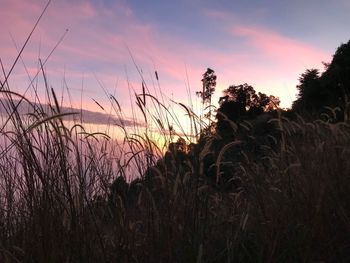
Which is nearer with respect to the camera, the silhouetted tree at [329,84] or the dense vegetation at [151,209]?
the dense vegetation at [151,209]

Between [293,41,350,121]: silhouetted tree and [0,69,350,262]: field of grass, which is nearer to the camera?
[0,69,350,262]: field of grass

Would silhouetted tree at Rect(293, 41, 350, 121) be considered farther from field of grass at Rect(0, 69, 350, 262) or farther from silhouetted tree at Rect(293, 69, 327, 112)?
field of grass at Rect(0, 69, 350, 262)

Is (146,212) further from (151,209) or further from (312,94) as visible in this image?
(312,94)

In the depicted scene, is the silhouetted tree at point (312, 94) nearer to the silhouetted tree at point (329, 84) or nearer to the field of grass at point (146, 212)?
the silhouetted tree at point (329, 84)

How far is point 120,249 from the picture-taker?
106 inches

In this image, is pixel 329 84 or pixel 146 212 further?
pixel 329 84

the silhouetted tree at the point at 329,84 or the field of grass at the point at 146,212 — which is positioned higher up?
the silhouetted tree at the point at 329,84

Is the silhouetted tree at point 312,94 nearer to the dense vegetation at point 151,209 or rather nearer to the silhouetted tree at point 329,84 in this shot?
the silhouetted tree at point 329,84

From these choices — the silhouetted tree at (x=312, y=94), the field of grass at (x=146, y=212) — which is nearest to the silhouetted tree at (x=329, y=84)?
the silhouetted tree at (x=312, y=94)

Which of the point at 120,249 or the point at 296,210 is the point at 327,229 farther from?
the point at 120,249

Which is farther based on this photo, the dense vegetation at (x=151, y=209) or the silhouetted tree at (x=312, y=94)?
the silhouetted tree at (x=312, y=94)

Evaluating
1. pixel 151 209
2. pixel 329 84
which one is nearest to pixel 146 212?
pixel 151 209

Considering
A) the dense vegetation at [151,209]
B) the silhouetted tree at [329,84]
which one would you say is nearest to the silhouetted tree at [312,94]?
the silhouetted tree at [329,84]

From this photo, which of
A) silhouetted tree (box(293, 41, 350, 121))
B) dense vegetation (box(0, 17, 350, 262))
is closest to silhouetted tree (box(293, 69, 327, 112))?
silhouetted tree (box(293, 41, 350, 121))
